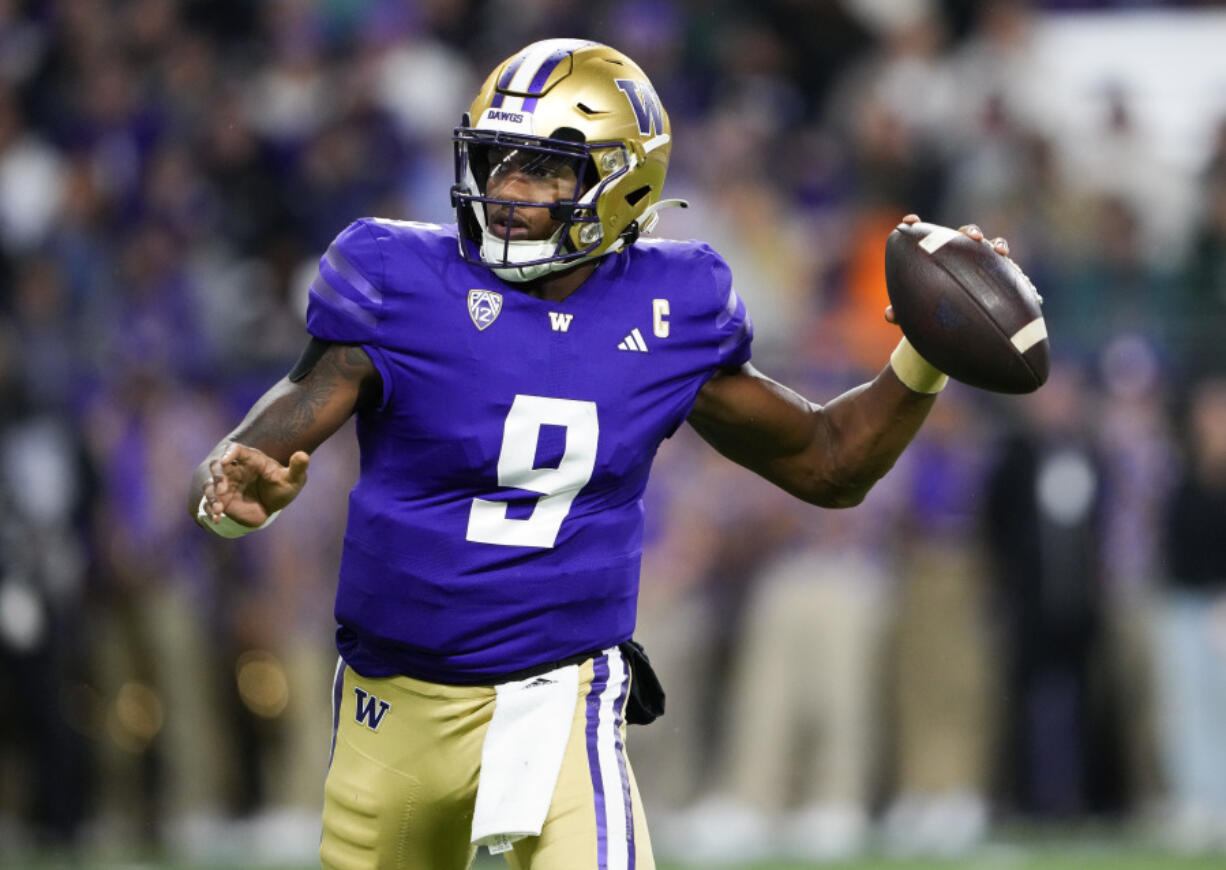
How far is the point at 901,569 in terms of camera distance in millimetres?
8117

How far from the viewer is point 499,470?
3.36m

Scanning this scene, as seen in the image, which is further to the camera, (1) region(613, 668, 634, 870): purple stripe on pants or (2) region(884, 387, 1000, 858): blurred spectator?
(2) region(884, 387, 1000, 858): blurred spectator

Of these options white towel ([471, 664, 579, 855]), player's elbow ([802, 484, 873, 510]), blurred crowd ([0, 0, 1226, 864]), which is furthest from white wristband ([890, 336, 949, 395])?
blurred crowd ([0, 0, 1226, 864])

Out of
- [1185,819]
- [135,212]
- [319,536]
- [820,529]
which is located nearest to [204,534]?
[319,536]

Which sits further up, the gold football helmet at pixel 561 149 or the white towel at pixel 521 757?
the gold football helmet at pixel 561 149

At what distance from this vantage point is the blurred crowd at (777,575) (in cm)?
792

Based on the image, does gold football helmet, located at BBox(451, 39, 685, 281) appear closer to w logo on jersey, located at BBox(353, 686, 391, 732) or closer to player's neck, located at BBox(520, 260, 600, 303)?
player's neck, located at BBox(520, 260, 600, 303)

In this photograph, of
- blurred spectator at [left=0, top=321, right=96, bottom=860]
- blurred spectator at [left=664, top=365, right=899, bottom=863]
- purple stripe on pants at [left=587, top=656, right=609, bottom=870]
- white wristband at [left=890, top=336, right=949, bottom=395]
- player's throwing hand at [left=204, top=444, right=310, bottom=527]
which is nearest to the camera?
player's throwing hand at [left=204, top=444, right=310, bottom=527]

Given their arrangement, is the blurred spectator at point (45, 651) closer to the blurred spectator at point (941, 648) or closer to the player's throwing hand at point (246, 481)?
the blurred spectator at point (941, 648)

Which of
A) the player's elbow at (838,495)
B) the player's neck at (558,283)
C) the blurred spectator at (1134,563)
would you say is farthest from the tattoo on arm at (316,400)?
the blurred spectator at (1134,563)

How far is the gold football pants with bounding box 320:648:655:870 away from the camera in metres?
3.35

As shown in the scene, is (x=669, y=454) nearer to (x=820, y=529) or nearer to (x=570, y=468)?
(x=820, y=529)

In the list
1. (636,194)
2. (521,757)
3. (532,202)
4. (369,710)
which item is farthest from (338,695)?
(636,194)

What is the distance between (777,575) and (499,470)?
471cm
